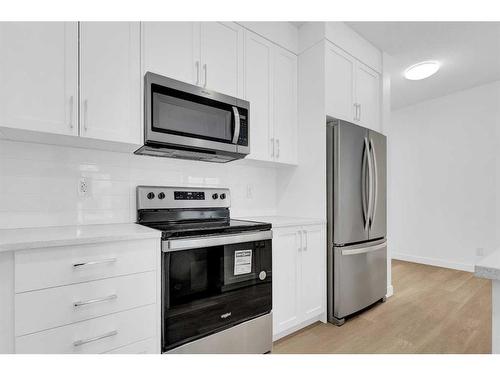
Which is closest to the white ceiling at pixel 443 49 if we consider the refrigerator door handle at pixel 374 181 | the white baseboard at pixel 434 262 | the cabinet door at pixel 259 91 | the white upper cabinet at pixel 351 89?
the white upper cabinet at pixel 351 89

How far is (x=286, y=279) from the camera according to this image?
2.05 m

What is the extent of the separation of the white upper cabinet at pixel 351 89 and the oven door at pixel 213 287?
4.61ft

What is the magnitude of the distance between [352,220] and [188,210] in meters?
1.38

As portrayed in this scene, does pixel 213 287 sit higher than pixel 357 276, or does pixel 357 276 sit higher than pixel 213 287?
pixel 213 287

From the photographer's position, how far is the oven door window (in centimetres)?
170

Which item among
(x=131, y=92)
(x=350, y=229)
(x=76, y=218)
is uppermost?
(x=131, y=92)

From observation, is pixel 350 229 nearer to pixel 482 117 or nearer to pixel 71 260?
pixel 71 260

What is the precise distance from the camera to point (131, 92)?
5.38 ft

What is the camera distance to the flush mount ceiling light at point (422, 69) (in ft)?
10.2

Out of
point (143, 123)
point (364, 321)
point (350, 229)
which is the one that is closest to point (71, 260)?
point (143, 123)

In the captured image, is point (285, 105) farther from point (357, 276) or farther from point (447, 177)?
point (447, 177)

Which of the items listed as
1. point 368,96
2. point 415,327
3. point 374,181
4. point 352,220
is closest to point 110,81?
point 352,220

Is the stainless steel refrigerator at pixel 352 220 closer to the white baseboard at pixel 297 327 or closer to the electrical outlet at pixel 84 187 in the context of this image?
the white baseboard at pixel 297 327

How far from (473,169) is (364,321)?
9.35ft
